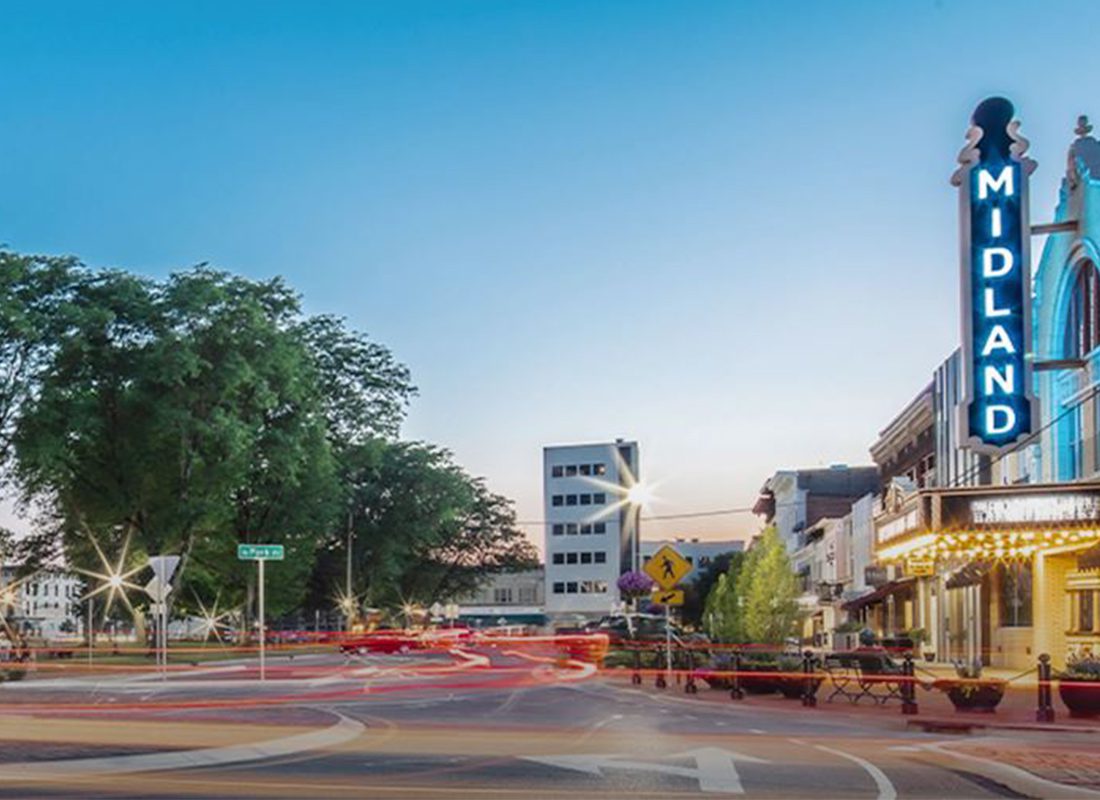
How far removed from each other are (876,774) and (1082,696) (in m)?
10.1

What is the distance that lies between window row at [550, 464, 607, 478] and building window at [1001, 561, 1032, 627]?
102314 mm

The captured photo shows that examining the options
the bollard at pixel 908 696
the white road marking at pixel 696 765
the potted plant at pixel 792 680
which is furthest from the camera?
the potted plant at pixel 792 680

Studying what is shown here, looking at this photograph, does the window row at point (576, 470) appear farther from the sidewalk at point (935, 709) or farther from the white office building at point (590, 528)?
the sidewalk at point (935, 709)

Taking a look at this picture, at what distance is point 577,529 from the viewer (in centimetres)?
15000

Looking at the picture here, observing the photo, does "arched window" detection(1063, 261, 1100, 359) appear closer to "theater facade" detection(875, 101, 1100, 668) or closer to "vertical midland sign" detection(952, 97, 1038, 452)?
"theater facade" detection(875, 101, 1100, 668)

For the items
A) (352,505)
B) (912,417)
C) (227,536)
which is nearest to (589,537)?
(352,505)

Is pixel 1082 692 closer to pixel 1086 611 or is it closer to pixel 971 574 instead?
pixel 1086 611

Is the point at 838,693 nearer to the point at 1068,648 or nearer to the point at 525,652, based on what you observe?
the point at 1068,648

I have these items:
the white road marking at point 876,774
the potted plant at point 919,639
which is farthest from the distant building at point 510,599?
the white road marking at point 876,774

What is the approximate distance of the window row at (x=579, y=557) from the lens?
488 ft

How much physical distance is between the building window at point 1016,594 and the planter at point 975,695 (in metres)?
19.1

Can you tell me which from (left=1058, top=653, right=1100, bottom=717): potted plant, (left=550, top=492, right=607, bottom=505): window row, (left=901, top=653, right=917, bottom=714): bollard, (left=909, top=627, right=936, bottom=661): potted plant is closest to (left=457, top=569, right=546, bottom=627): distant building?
(left=550, top=492, right=607, bottom=505): window row

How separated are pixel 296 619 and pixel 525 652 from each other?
57.9 meters

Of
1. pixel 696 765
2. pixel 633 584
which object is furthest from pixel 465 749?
pixel 633 584
